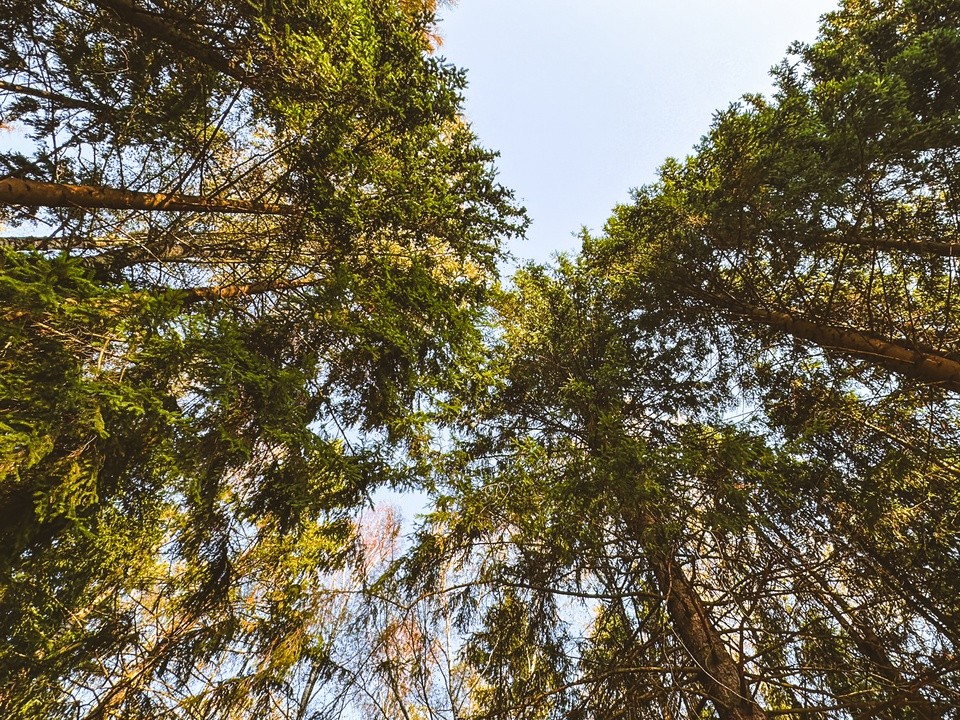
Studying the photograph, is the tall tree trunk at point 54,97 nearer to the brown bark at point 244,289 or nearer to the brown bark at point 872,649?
the brown bark at point 244,289

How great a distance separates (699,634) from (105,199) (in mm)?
7806

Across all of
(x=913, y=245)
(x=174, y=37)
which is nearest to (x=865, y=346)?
(x=913, y=245)

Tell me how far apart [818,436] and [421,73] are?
257 inches

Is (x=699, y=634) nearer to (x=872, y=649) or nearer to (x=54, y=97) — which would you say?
(x=872, y=649)

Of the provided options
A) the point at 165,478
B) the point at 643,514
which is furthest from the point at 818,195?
the point at 165,478

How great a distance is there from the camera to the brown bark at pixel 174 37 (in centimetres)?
437

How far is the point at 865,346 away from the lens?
16.2 feet

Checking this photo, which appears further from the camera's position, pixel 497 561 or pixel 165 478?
pixel 497 561

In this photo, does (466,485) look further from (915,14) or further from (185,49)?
(915,14)

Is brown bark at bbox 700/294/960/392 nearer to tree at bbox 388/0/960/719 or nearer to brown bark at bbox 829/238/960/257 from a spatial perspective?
tree at bbox 388/0/960/719

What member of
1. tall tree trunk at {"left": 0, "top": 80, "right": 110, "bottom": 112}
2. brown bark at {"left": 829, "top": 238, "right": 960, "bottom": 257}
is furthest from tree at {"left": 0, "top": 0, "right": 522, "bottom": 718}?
brown bark at {"left": 829, "top": 238, "right": 960, "bottom": 257}

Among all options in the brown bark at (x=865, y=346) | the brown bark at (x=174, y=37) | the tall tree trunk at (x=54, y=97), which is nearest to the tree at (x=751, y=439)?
the brown bark at (x=865, y=346)

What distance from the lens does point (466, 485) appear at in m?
4.91

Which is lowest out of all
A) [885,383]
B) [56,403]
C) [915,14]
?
[56,403]
